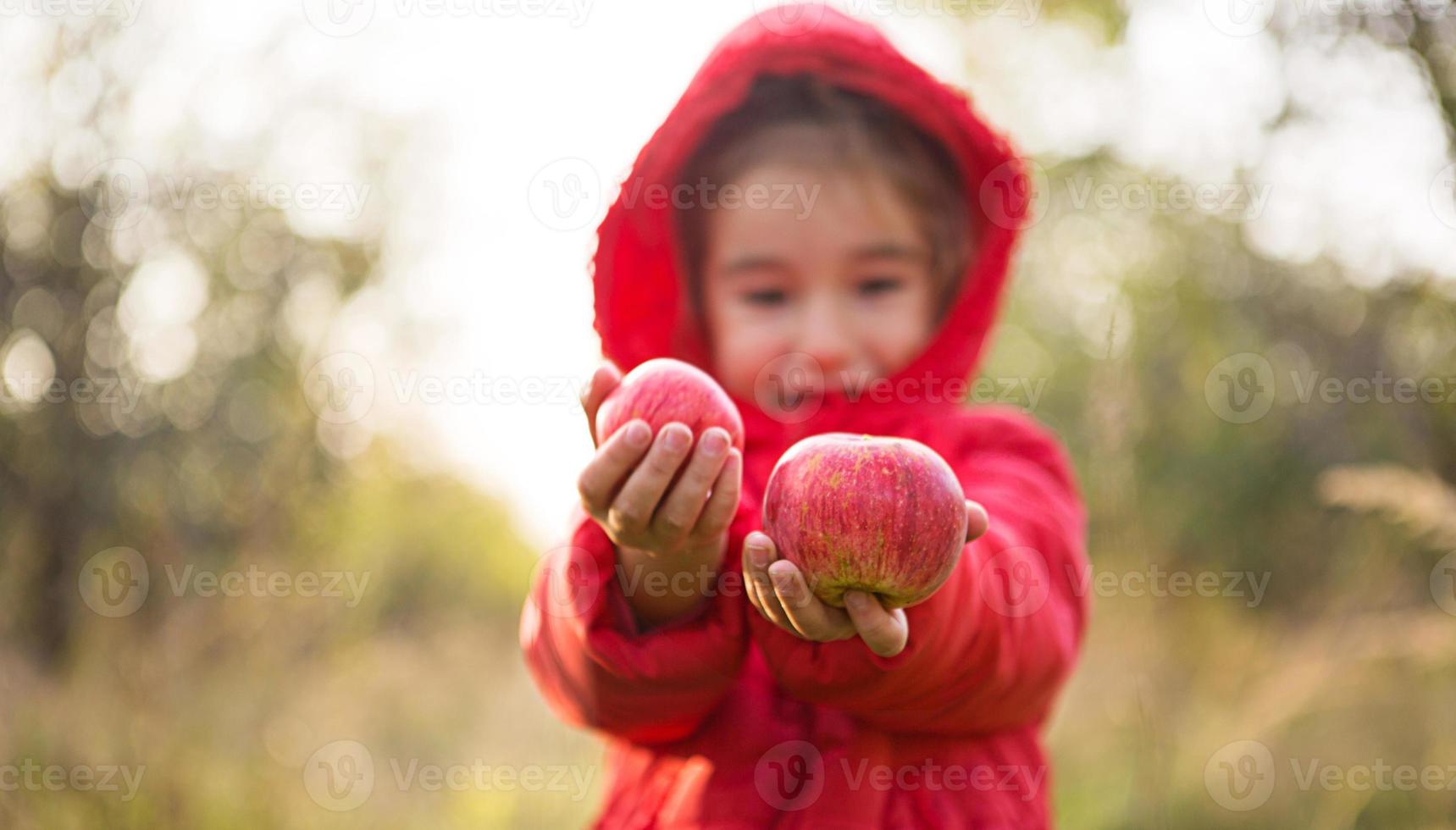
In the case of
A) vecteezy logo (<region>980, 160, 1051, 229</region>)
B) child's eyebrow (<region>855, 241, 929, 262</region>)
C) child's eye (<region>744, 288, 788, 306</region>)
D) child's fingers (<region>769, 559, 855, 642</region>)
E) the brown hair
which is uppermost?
vecteezy logo (<region>980, 160, 1051, 229</region>)

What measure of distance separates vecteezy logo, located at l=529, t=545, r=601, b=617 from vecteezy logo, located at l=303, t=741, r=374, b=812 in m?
2.05

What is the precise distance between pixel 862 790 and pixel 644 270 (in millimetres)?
1076

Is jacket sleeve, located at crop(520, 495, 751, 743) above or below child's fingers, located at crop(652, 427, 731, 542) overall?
below

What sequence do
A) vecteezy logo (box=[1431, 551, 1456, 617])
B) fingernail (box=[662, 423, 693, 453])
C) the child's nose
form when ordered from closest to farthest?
fingernail (box=[662, 423, 693, 453]) < the child's nose < vecteezy logo (box=[1431, 551, 1456, 617])

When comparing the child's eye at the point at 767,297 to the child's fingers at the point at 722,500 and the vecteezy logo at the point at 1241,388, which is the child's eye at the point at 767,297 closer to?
the child's fingers at the point at 722,500

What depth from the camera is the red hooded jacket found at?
1.34 metres

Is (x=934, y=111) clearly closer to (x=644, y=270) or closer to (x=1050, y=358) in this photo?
(x=644, y=270)

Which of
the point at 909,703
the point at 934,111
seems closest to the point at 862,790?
the point at 909,703

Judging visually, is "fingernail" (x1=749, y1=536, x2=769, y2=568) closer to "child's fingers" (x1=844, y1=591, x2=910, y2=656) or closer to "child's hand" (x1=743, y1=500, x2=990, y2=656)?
"child's hand" (x1=743, y1=500, x2=990, y2=656)

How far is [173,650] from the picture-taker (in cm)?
276

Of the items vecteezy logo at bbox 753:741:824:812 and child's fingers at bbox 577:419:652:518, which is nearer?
child's fingers at bbox 577:419:652:518

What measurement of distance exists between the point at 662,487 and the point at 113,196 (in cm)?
366
